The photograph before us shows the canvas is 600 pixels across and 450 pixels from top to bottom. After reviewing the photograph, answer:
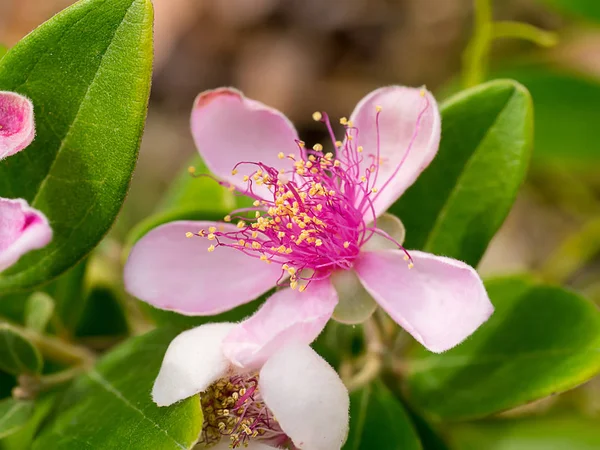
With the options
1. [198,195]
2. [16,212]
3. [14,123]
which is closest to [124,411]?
[16,212]

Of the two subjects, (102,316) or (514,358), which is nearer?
(514,358)

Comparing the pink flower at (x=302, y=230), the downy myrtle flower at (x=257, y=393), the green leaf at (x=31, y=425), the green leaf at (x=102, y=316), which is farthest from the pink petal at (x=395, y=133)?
the green leaf at (x=102, y=316)

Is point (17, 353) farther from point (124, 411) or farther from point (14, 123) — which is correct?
point (14, 123)

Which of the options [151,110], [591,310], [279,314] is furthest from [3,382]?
[151,110]

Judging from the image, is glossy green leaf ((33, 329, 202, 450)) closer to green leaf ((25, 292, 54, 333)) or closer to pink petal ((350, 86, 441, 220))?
green leaf ((25, 292, 54, 333))

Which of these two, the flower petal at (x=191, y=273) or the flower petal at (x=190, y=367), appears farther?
the flower petal at (x=191, y=273)

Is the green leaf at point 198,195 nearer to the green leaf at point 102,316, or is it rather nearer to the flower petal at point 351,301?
the green leaf at point 102,316

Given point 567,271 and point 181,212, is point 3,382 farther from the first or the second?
point 567,271
